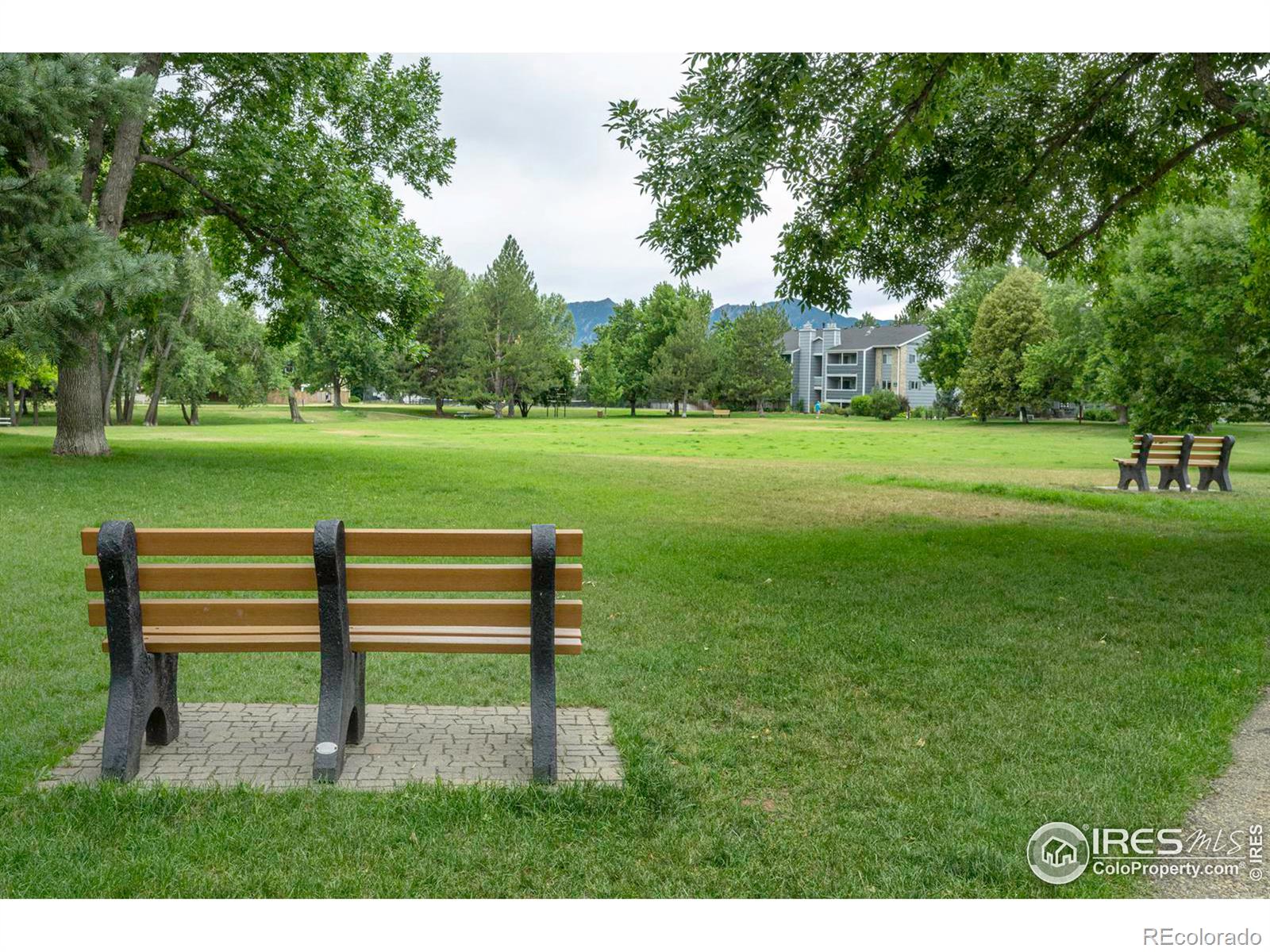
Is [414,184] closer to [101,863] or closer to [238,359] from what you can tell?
[101,863]

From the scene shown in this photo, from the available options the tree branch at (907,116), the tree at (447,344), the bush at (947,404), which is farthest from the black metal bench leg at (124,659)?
the bush at (947,404)

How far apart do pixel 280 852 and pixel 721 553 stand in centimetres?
692

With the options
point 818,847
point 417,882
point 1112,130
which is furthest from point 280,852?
point 1112,130

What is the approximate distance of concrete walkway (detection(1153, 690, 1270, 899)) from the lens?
312 cm

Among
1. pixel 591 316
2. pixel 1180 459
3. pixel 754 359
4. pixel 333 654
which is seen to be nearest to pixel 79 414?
pixel 333 654

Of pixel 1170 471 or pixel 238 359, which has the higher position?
pixel 238 359

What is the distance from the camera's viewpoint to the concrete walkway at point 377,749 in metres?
3.93

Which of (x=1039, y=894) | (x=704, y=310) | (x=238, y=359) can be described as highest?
(x=704, y=310)

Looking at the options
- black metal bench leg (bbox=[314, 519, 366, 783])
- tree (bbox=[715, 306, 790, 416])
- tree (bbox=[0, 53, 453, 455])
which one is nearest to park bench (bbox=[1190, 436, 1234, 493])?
tree (bbox=[0, 53, 453, 455])

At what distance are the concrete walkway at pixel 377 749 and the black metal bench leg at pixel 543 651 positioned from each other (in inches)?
5.3

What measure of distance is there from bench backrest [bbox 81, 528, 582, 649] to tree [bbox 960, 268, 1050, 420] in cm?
5910

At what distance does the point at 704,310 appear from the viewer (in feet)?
261

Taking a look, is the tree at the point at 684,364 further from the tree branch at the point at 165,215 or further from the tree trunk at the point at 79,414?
the tree trunk at the point at 79,414

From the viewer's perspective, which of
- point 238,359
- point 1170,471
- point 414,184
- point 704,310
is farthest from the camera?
point 704,310
